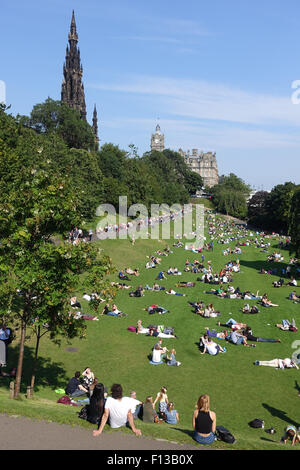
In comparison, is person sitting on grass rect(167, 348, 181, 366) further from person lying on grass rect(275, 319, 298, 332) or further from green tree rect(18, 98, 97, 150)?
green tree rect(18, 98, 97, 150)

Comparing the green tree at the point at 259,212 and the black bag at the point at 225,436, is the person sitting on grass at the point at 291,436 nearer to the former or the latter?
the black bag at the point at 225,436

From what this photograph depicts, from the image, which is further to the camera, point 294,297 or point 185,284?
point 185,284

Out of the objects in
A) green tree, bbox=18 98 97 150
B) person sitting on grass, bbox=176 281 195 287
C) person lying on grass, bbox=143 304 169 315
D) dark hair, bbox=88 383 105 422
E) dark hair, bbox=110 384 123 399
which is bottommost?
person lying on grass, bbox=143 304 169 315

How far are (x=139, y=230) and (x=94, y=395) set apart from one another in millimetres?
48141

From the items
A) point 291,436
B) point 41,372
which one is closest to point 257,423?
point 291,436

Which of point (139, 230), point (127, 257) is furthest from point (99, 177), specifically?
point (127, 257)

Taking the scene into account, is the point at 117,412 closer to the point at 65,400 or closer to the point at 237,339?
the point at 65,400

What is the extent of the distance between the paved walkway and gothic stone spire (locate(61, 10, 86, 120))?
376 feet

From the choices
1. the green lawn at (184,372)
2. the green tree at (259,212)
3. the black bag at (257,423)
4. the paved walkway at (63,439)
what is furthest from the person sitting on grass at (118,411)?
the green tree at (259,212)

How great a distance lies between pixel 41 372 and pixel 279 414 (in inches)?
357

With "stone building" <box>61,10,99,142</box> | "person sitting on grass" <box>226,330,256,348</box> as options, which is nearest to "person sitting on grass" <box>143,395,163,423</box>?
"person sitting on grass" <box>226,330,256,348</box>

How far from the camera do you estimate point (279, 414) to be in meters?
14.4

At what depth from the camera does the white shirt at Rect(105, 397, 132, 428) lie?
972 centimetres

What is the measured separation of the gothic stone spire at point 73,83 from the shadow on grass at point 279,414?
11159 centimetres
